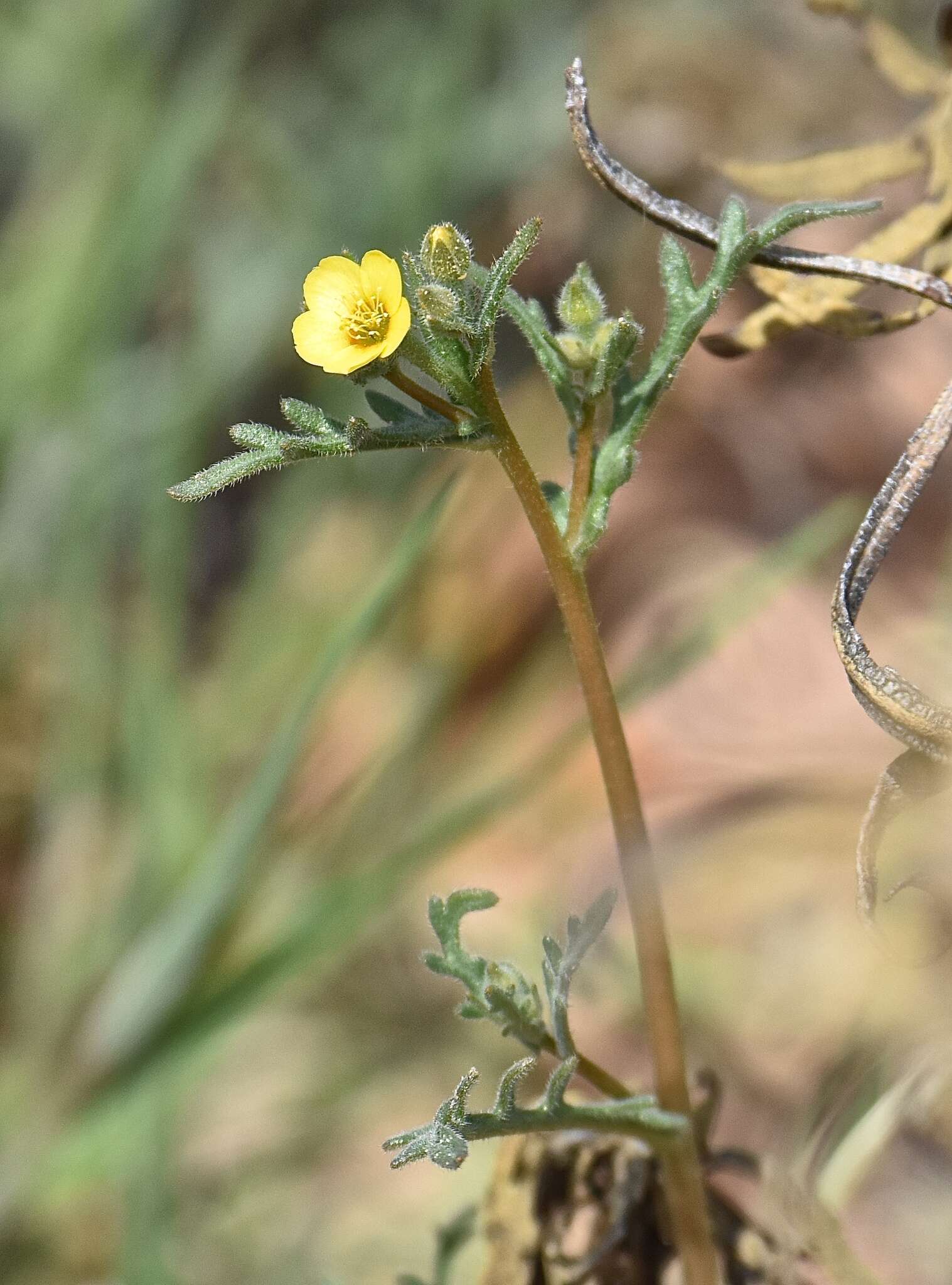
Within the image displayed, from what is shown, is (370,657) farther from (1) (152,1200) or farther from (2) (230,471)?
(2) (230,471)

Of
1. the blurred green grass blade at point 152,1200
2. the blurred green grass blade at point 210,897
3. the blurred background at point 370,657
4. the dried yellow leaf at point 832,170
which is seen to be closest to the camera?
the dried yellow leaf at point 832,170

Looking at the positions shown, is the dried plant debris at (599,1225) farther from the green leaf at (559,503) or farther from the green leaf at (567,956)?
the green leaf at (559,503)

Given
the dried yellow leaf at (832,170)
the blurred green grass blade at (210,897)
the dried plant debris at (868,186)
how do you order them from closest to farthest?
1. the dried plant debris at (868,186)
2. the dried yellow leaf at (832,170)
3. the blurred green grass blade at (210,897)

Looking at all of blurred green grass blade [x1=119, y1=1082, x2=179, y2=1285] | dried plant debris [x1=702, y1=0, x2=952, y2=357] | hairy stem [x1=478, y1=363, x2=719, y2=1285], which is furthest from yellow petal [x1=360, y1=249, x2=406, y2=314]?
blurred green grass blade [x1=119, y1=1082, x2=179, y2=1285]

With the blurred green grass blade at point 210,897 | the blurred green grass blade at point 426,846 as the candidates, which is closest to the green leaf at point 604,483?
the blurred green grass blade at point 210,897

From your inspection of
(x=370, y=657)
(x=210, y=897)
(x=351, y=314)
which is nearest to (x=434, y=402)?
(x=351, y=314)

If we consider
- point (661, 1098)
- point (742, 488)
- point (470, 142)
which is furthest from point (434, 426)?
point (470, 142)

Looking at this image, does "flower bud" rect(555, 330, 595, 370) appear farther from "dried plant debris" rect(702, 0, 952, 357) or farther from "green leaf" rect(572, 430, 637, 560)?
"dried plant debris" rect(702, 0, 952, 357)
